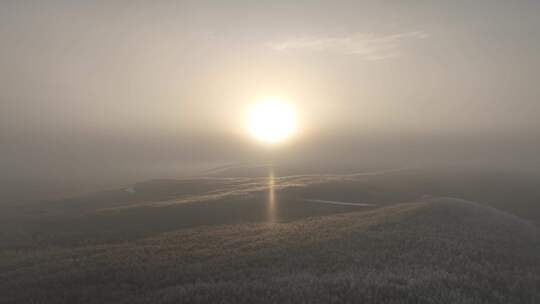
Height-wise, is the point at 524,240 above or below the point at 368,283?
below

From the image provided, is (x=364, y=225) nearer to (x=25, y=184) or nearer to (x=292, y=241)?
(x=292, y=241)

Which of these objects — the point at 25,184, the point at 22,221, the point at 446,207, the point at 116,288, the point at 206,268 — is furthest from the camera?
the point at 25,184

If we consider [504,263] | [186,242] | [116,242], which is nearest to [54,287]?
[186,242]

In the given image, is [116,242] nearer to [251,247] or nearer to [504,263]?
[251,247]

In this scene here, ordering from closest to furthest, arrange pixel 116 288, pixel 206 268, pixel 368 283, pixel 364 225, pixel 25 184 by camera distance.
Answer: pixel 368 283 < pixel 116 288 < pixel 206 268 < pixel 364 225 < pixel 25 184

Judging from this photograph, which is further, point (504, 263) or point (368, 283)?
point (504, 263)

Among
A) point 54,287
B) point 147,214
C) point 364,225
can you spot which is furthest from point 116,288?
point 147,214
